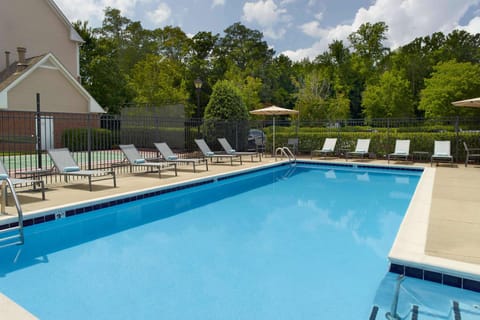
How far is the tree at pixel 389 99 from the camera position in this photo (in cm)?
3147

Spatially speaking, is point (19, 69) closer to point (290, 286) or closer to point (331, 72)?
point (290, 286)

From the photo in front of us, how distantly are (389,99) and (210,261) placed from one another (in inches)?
1217

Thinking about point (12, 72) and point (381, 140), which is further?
point (12, 72)

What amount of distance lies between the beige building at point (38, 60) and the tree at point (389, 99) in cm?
2314

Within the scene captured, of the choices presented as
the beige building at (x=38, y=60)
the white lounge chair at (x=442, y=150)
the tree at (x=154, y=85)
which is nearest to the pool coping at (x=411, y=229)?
the white lounge chair at (x=442, y=150)

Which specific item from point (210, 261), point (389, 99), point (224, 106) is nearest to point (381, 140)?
point (224, 106)

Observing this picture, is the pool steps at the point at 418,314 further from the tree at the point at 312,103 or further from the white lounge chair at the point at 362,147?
the tree at the point at 312,103

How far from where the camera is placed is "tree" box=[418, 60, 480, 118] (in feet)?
91.5

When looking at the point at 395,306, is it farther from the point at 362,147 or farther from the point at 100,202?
the point at 362,147

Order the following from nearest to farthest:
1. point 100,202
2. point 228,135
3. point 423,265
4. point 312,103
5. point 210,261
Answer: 1. point 423,265
2. point 210,261
3. point 100,202
4. point 228,135
5. point 312,103

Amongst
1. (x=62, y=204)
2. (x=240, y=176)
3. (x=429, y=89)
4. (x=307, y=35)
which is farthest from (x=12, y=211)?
(x=307, y=35)


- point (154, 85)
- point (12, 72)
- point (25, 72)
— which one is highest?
point (154, 85)

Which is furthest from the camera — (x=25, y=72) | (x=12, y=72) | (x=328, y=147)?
(x=12, y=72)

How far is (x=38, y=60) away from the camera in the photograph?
19125 millimetres
